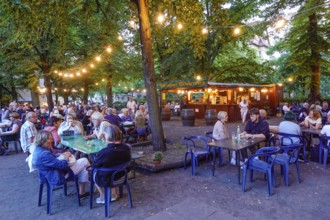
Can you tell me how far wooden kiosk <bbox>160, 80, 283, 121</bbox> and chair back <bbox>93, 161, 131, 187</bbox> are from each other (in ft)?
35.4

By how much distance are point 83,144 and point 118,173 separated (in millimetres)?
1563

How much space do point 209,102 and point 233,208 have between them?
12421 millimetres

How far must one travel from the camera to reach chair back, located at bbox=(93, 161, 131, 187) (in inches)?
125

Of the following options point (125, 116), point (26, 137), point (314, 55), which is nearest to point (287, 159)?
point (26, 137)

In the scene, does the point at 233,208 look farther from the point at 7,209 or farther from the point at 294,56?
the point at 294,56

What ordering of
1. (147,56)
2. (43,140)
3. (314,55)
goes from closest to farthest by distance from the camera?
(43,140), (147,56), (314,55)

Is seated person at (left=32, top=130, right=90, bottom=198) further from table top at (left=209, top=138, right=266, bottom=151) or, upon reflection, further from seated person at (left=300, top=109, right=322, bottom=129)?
seated person at (left=300, top=109, right=322, bottom=129)

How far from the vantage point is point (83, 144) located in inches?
177

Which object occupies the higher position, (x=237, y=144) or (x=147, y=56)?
(x=147, y=56)

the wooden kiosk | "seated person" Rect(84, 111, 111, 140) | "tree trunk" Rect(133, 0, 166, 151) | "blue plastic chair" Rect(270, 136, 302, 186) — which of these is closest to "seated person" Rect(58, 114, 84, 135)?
"seated person" Rect(84, 111, 111, 140)

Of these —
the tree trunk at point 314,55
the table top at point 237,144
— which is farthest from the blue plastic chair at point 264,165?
the tree trunk at point 314,55

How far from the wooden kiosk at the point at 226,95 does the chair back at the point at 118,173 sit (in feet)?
35.4

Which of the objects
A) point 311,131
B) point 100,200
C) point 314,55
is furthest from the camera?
point 314,55

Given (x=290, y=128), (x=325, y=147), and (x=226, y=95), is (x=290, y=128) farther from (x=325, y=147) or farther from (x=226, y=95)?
(x=226, y=95)
